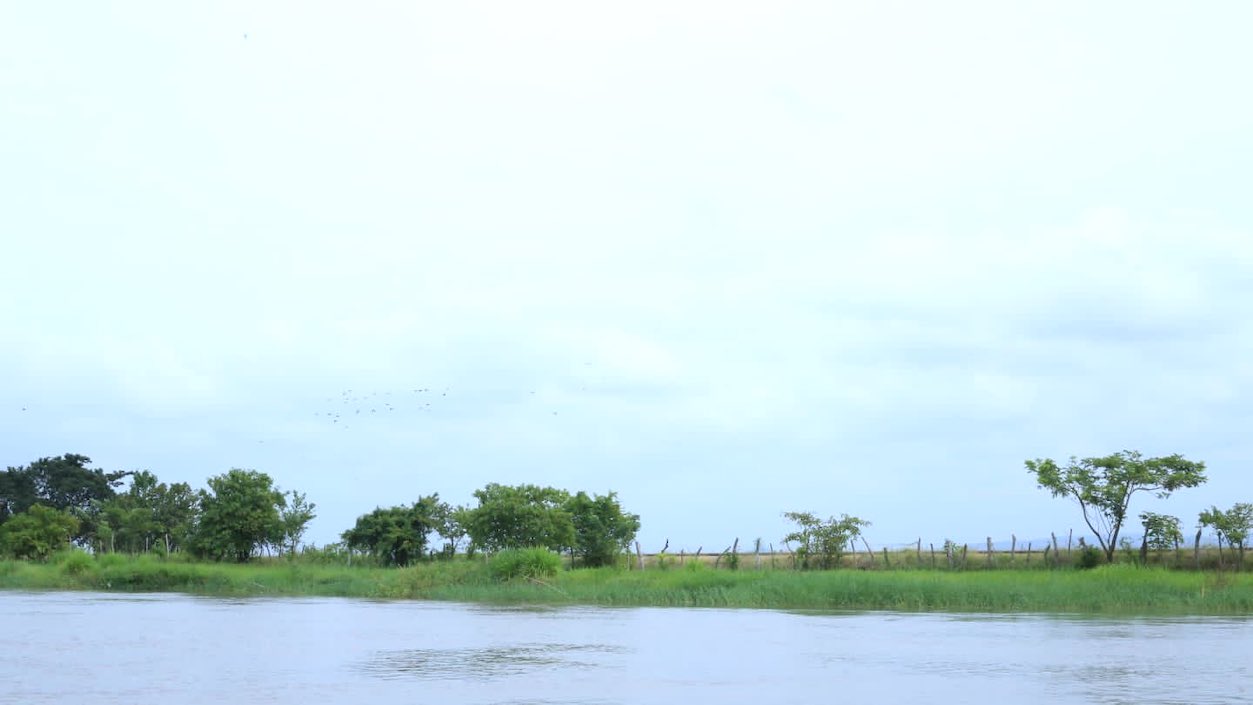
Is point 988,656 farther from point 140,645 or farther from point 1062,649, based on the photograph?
point 140,645

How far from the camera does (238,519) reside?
1893 inches

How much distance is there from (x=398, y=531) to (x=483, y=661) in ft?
87.2

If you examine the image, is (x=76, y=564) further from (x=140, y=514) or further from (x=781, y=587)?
(x=781, y=587)

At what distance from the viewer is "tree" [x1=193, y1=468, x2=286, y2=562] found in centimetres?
4812

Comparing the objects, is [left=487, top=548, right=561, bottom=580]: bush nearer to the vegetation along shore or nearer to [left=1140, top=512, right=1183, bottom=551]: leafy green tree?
the vegetation along shore

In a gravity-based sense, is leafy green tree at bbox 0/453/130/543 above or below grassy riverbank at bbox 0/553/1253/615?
above

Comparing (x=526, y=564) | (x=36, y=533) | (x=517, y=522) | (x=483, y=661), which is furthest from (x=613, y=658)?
(x=36, y=533)

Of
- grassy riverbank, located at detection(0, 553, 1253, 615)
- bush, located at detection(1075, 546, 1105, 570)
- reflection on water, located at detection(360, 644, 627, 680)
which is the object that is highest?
bush, located at detection(1075, 546, 1105, 570)

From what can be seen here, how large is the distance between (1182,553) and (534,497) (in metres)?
22.9

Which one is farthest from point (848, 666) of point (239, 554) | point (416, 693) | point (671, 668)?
point (239, 554)

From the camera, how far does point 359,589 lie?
40.4 m

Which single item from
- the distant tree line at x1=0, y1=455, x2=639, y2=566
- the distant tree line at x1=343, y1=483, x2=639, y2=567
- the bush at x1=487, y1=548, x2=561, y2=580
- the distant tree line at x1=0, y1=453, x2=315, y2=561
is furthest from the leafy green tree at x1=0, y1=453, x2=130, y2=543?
the bush at x1=487, y1=548, x2=561, y2=580

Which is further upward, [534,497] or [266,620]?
[534,497]

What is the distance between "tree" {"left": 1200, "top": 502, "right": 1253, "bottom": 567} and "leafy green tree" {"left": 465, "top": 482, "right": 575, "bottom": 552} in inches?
868
